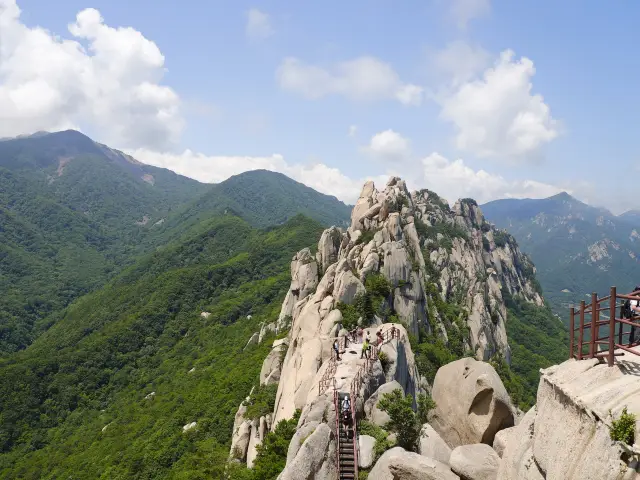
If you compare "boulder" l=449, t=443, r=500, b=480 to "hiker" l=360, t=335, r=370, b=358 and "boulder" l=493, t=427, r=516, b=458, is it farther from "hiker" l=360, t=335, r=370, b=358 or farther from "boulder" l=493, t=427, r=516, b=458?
"hiker" l=360, t=335, r=370, b=358

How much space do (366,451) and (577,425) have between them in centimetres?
1009

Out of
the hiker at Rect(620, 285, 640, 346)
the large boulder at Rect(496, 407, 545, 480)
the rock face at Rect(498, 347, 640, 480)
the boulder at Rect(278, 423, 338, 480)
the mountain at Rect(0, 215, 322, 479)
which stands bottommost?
the mountain at Rect(0, 215, 322, 479)

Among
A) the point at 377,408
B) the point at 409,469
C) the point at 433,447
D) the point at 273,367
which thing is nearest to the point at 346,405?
the point at 377,408

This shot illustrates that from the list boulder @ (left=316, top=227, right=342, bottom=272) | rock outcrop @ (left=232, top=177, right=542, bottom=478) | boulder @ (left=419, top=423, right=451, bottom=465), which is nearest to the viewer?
boulder @ (left=419, top=423, right=451, bottom=465)

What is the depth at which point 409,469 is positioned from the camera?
15.2m

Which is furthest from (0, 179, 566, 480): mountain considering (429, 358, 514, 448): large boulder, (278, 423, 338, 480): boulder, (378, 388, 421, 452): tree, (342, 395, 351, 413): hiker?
(429, 358, 514, 448): large boulder

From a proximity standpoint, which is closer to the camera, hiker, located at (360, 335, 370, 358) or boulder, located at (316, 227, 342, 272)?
hiker, located at (360, 335, 370, 358)

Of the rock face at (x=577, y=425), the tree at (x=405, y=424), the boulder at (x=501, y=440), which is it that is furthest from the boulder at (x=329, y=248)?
the rock face at (x=577, y=425)

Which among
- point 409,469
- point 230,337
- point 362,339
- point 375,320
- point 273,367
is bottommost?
point 230,337

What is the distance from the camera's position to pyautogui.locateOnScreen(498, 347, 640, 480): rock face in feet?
30.2

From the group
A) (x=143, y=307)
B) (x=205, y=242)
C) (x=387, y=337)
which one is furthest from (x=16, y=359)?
(x=387, y=337)

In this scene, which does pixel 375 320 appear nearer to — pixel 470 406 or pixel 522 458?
pixel 470 406

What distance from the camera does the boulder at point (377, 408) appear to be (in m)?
20.8

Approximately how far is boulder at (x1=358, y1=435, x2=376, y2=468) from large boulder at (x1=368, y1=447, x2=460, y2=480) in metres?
1.68
